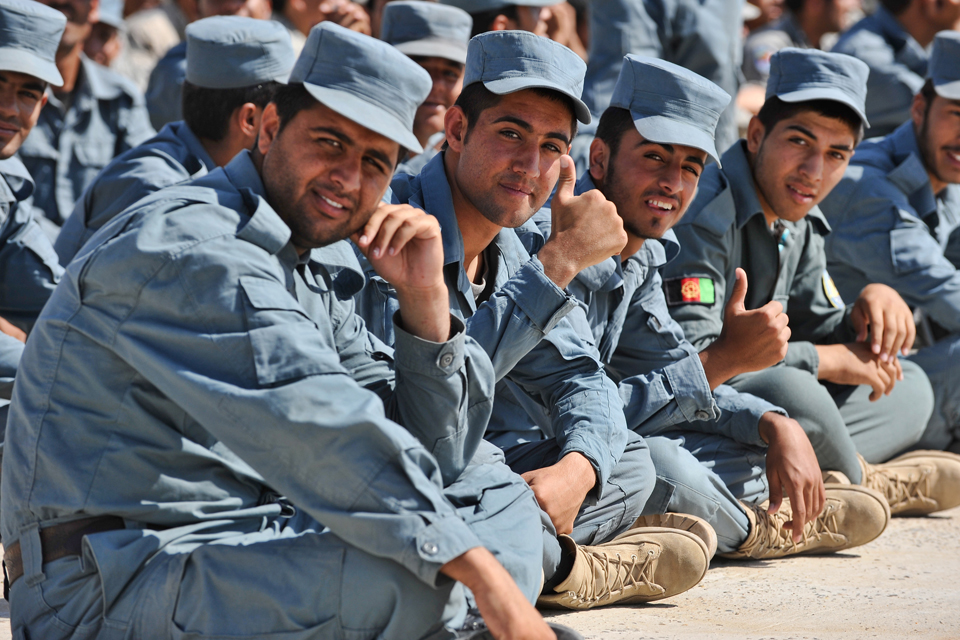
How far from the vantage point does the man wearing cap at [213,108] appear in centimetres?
414

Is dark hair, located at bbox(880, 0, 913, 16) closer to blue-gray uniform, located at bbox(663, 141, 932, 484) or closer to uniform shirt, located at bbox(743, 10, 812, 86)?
uniform shirt, located at bbox(743, 10, 812, 86)

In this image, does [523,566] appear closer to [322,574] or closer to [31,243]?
[322,574]

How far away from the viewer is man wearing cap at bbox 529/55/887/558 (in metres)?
3.33

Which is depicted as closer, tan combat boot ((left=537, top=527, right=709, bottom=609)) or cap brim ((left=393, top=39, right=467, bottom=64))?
tan combat boot ((left=537, top=527, right=709, bottom=609))

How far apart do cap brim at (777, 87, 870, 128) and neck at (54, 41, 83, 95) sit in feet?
10.9

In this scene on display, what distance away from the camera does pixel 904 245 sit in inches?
190

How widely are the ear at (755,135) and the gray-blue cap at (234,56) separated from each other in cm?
170

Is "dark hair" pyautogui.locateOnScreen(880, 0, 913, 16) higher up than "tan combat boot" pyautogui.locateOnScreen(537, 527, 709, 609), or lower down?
higher up

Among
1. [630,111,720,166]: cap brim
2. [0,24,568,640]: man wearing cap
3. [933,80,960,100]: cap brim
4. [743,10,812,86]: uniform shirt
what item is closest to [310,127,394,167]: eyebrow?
[0,24,568,640]: man wearing cap

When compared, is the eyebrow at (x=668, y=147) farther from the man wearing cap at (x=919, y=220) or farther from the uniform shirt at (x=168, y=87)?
the uniform shirt at (x=168, y=87)

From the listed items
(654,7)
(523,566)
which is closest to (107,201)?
(523,566)

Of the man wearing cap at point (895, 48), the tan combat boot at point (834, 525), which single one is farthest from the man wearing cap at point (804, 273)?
the man wearing cap at point (895, 48)

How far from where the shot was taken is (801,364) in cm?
404

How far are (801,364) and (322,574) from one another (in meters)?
2.48
